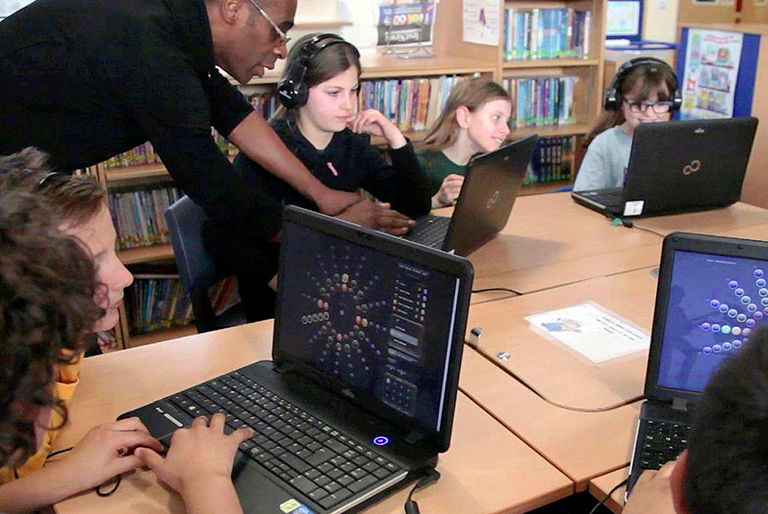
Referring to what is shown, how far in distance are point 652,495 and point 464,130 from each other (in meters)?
1.76

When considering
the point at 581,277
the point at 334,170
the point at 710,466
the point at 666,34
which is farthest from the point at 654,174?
the point at 666,34

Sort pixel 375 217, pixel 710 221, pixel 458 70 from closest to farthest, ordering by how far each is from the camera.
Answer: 1. pixel 375 217
2. pixel 710 221
3. pixel 458 70

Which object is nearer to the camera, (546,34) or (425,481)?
(425,481)

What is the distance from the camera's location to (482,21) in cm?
321

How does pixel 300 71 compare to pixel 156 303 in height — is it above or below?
above

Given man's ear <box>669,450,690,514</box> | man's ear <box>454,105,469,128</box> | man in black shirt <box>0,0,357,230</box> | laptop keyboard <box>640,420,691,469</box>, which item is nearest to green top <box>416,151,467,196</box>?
man's ear <box>454,105,469,128</box>

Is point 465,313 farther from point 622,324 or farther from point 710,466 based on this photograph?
point 622,324

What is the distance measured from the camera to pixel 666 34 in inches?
190

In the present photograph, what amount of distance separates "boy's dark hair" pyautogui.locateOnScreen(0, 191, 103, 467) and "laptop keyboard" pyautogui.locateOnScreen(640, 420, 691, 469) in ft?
2.51

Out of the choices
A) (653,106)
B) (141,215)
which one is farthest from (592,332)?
(141,215)

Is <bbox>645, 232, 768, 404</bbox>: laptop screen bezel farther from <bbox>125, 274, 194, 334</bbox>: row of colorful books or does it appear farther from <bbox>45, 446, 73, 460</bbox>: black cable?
<bbox>125, 274, 194, 334</bbox>: row of colorful books

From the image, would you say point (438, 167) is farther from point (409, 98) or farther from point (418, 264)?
point (418, 264)

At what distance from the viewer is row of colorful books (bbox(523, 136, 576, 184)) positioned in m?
3.58

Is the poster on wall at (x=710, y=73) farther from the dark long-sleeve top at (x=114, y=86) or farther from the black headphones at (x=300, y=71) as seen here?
the dark long-sleeve top at (x=114, y=86)
